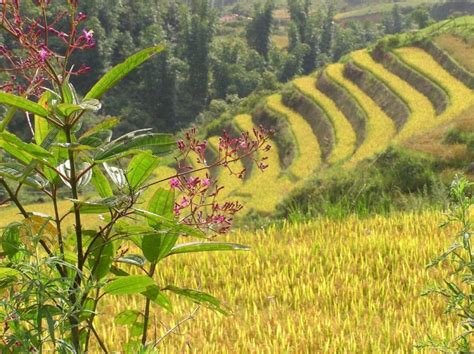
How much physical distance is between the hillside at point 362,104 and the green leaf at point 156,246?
81.1ft

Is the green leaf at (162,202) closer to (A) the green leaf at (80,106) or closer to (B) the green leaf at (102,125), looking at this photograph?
(B) the green leaf at (102,125)

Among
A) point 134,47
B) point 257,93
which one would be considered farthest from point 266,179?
point 134,47

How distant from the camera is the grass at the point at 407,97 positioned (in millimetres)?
30891

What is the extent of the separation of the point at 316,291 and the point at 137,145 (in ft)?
7.22

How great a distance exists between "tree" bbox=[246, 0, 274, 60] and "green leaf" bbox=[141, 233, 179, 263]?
92.5 meters

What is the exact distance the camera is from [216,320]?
9.07ft

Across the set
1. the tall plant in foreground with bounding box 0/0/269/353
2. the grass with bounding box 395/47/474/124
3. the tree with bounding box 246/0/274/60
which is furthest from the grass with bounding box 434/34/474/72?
the tree with bounding box 246/0/274/60

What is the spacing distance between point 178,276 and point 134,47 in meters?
79.7

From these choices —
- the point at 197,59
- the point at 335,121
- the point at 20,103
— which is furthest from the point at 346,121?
the point at 197,59

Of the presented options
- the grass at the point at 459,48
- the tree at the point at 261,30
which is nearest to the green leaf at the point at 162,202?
the grass at the point at 459,48

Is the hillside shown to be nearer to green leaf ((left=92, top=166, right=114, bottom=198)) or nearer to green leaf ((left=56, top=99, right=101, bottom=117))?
green leaf ((left=92, top=166, right=114, bottom=198))

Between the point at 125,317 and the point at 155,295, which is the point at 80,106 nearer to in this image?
the point at 155,295

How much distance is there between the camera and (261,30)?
310ft

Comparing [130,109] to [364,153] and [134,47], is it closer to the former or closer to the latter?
[134,47]
